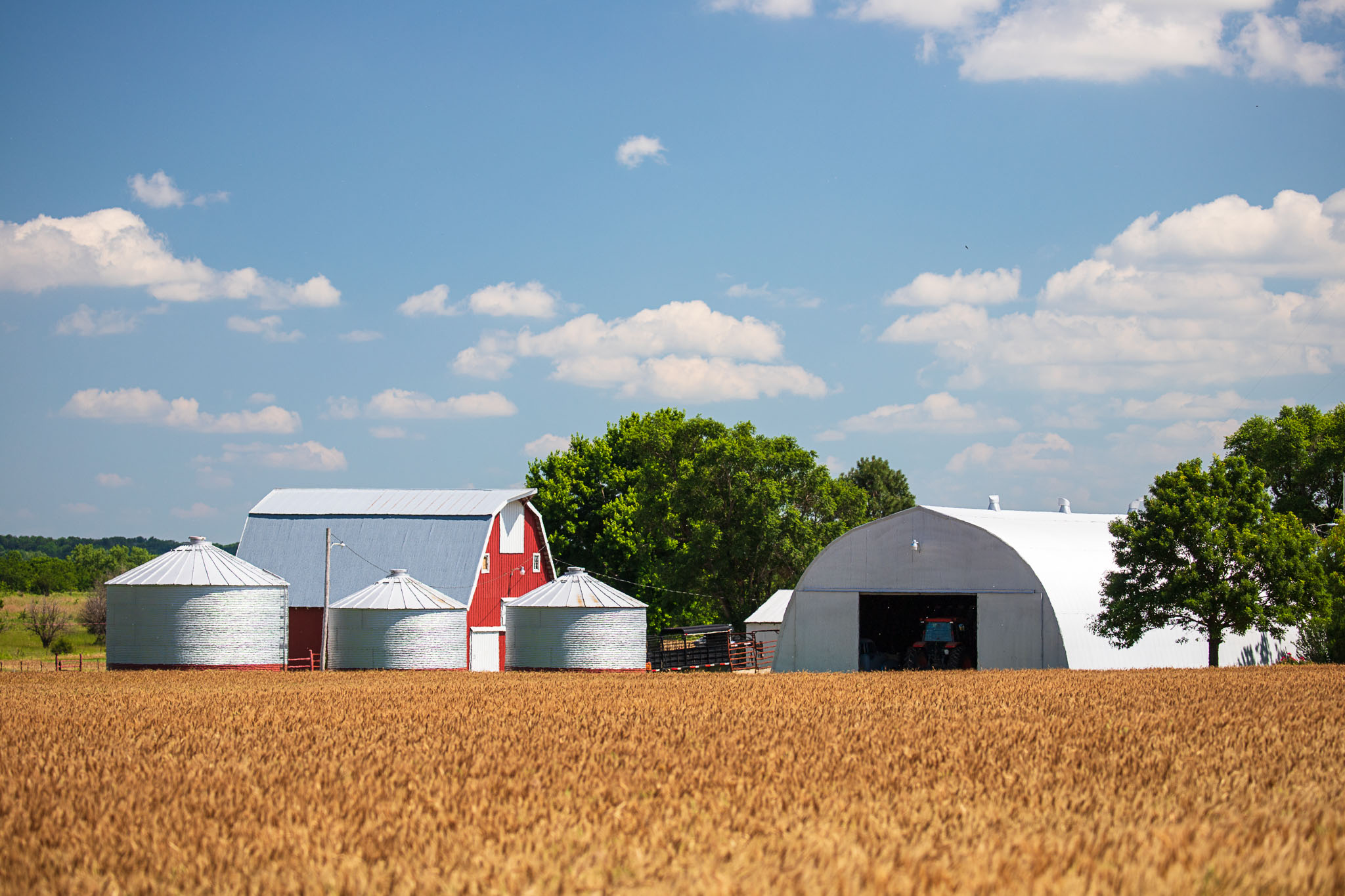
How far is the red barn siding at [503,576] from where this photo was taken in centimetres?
4923

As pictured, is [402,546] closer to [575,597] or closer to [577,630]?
[575,597]

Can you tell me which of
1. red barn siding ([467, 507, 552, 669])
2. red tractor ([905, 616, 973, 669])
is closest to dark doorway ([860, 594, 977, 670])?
red tractor ([905, 616, 973, 669])

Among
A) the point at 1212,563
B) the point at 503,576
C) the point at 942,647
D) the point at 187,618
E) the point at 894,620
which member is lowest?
the point at 942,647

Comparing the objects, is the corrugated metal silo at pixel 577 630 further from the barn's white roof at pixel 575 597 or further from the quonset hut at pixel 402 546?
the quonset hut at pixel 402 546

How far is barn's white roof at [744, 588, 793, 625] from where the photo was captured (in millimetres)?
54812

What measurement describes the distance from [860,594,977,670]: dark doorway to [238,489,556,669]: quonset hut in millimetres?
15794

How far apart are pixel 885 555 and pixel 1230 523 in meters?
11.8

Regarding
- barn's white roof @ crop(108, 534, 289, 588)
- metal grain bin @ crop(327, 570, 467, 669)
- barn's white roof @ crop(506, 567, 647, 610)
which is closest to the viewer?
barn's white roof @ crop(108, 534, 289, 588)

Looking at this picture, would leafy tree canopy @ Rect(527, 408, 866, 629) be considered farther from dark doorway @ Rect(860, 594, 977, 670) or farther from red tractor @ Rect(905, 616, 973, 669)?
red tractor @ Rect(905, 616, 973, 669)

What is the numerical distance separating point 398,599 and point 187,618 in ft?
23.9

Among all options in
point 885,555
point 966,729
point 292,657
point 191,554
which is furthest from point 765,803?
point 292,657

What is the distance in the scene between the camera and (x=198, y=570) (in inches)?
1602

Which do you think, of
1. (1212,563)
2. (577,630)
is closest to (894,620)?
(577,630)

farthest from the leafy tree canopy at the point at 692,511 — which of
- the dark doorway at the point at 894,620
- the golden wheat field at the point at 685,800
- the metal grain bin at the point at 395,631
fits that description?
the golden wheat field at the point at 685,800
